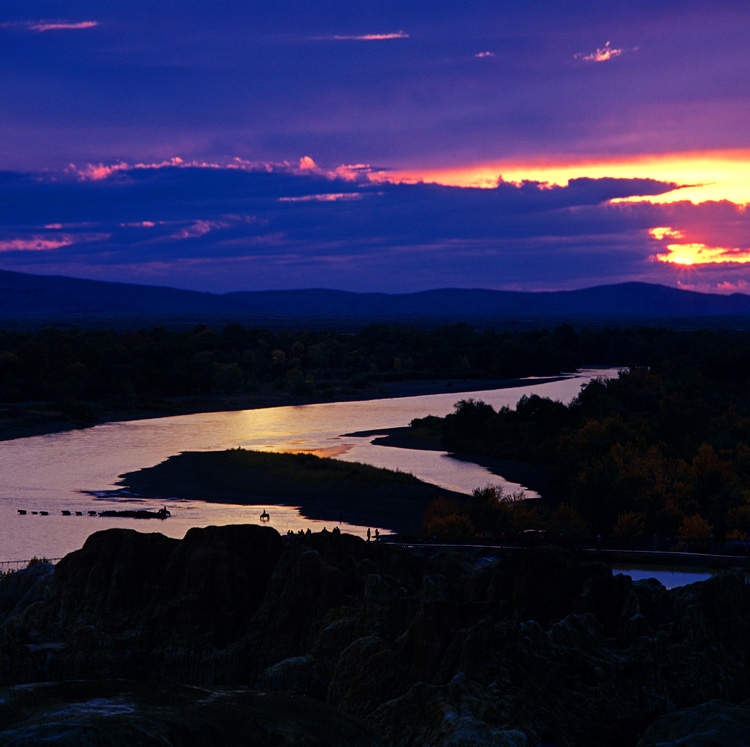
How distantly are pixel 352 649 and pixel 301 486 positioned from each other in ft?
139

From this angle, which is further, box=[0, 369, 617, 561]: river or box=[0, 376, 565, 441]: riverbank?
box=[0, 376, 565, 441]: riverbank

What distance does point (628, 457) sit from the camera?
56.9m

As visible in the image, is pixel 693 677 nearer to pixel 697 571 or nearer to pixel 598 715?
pixel 598 715

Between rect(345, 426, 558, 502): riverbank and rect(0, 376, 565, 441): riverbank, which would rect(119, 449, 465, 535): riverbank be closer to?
rect(345, 426, 558, 502): riverbank

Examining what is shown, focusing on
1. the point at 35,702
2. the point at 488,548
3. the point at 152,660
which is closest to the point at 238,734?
the point at 35,702

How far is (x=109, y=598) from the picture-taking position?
2312 centimetres

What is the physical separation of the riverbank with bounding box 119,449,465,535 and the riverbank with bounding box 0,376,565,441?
2489 cm

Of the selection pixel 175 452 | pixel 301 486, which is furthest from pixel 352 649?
pixel 175 452

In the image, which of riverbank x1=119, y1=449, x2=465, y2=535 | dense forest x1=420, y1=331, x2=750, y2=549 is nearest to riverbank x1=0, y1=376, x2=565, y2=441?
riverbank x1=119, y1=449, x2=465, y2=535

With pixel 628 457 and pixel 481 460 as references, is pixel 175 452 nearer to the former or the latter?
pixel 481 460

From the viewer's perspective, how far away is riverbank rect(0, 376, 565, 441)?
296ft

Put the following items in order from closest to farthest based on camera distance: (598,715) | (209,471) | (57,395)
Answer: (598,715)
(209,471)
(57,395)

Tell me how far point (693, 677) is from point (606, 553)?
17954 millimetres

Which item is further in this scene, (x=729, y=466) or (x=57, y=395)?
(x=57, y=395)
